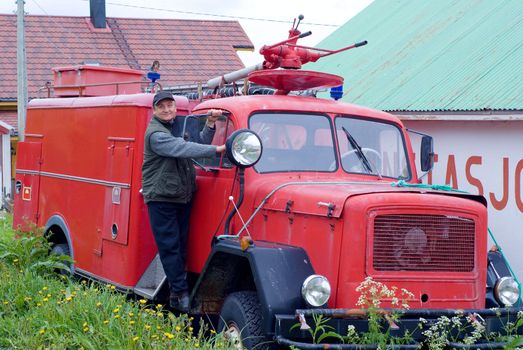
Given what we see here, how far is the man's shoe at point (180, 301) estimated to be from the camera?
739 cm

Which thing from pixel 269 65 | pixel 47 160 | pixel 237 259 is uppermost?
pixel 269 65

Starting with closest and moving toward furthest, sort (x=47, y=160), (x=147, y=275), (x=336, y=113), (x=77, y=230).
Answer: (x=336, y=113) < (x=147, y=275) < (x=77, y=230) < (x=47, y=160)

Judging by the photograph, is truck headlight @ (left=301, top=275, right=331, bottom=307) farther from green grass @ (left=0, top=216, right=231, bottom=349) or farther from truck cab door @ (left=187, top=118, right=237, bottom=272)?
truck cab door @ (left=187, top=118, right=237, bottom=272)

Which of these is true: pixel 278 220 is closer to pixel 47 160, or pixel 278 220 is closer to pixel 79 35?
pixel 47 160

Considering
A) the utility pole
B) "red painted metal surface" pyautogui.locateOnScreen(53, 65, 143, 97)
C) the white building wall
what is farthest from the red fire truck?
the utility pole

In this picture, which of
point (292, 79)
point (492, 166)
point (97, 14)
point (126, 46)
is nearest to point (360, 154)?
point (292, 79)

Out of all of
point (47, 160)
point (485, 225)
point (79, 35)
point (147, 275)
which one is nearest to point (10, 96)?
point (79, 35)

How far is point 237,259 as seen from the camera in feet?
22.6

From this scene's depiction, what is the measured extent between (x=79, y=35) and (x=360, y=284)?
30441 mm

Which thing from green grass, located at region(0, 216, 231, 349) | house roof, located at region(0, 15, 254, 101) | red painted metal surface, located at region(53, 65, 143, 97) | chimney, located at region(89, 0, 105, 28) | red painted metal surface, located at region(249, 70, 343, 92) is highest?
chimney, located at region(89, 0, 105, 28)

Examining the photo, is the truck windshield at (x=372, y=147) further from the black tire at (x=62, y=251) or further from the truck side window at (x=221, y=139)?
the black tire at (x=62, y=251)

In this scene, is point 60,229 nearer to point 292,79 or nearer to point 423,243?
point 292,79

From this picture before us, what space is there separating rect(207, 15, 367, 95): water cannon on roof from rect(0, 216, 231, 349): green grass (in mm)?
2233

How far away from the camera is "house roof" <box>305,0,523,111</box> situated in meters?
11.6
